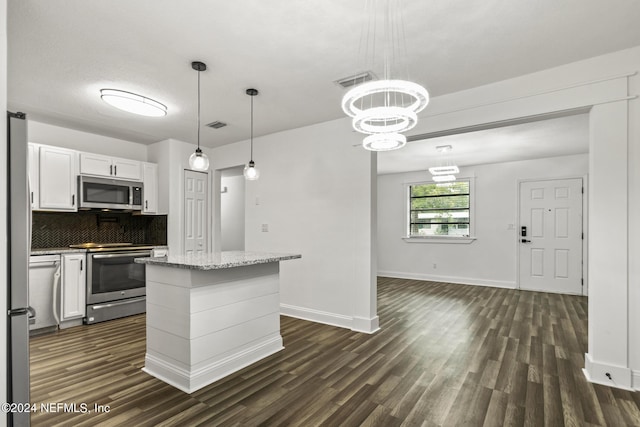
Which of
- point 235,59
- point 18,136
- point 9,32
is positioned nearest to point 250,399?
point 18,136

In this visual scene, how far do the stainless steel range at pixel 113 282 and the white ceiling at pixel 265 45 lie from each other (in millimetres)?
1813

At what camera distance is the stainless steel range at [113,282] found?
13.3 ft

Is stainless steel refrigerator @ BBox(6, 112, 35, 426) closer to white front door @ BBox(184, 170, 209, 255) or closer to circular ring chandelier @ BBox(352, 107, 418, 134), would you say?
circular ring chandelier @ BBox(352, 107, 418, 134)

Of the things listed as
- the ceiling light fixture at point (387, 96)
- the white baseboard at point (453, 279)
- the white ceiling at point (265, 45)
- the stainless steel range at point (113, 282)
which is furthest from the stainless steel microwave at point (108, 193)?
the white baseboard at point (453, 279)

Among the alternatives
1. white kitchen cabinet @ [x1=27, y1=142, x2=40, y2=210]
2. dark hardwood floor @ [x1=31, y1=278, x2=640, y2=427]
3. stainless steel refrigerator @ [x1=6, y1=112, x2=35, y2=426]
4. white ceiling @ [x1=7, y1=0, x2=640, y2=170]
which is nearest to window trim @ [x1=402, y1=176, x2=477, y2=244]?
dark hardwood floor @ [x1=31, y1=278, x2=640, y2=427]

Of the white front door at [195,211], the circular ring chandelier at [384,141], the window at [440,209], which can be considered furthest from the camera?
the window at [440,209]

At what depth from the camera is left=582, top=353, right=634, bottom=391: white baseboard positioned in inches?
96.0

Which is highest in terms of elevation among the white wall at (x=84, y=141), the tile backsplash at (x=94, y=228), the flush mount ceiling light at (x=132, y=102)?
the flush mount ceiling light at (x=132, y=102)

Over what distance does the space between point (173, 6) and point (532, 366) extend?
3908 millimetres

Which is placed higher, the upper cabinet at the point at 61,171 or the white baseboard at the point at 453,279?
the upper cabinet at the point at 61,171

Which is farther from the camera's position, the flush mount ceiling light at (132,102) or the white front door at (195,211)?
the white front door at (195,211)

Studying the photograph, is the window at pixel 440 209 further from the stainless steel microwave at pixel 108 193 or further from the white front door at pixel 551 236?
the stainless steel microwave at pixel 108 193

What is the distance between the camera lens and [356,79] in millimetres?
2998

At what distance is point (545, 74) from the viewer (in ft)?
9.21
